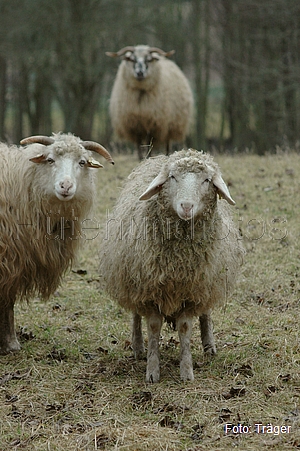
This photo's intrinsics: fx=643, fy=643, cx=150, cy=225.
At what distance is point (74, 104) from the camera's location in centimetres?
1998

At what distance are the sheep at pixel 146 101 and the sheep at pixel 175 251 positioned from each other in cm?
688

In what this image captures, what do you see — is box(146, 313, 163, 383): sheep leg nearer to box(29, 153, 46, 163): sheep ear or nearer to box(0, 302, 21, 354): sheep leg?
box(0, 302, 21, 354): sheep leg

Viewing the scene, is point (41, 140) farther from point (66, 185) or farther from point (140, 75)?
point (140, 75)

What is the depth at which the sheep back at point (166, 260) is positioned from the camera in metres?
4.81

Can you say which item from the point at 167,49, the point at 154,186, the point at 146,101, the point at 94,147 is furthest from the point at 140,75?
the point at 167,49

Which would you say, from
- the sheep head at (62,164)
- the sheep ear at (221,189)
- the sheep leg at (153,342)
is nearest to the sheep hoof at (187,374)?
the sheep leg at (153,342)

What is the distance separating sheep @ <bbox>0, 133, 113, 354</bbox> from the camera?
5270 millimetres

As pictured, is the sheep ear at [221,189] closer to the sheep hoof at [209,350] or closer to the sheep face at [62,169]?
the sheep face at [62,169]

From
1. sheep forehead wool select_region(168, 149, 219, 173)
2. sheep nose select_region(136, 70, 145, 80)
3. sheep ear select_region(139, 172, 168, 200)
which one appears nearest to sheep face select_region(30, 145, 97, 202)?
sheep ear select_region(139, 172, 168, 200)

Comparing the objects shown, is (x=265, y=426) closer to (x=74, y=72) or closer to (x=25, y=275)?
(x=25, y=275)

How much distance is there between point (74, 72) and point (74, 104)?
1081mm

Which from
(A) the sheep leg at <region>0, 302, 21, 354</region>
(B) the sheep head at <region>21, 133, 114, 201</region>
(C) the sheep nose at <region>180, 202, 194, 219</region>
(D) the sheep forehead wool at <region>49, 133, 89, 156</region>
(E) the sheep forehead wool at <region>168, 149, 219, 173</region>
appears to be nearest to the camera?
(C) the sheep nose at <region>180, 202, 194, 219</region>

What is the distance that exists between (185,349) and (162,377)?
30cm

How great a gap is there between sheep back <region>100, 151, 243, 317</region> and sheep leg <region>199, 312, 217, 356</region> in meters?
0.39
